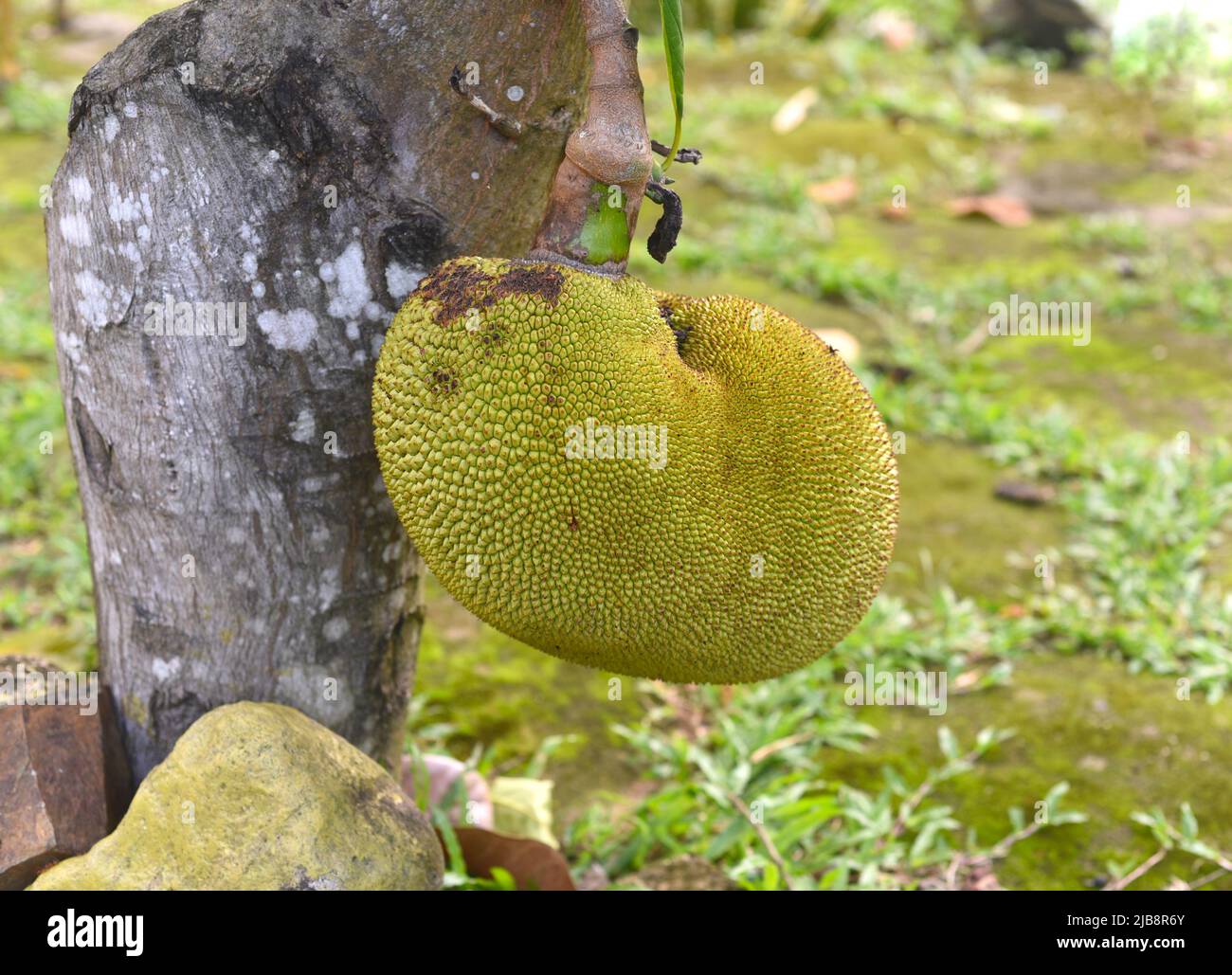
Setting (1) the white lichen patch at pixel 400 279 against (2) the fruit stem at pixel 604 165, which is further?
(1) the white lichen patch at pixel 400 279

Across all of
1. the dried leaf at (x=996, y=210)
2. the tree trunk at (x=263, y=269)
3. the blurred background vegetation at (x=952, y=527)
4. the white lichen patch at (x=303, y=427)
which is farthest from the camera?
the dried leaf at (x=996, y=210)

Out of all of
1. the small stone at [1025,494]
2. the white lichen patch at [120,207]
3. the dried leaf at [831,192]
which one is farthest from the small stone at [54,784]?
Result: the dried leaf at [831,192]

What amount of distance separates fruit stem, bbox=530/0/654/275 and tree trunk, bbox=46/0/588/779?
0.32ft

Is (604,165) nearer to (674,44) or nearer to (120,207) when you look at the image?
(674,44)

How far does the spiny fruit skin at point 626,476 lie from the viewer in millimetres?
993

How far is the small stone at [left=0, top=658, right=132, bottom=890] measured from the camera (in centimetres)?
121
